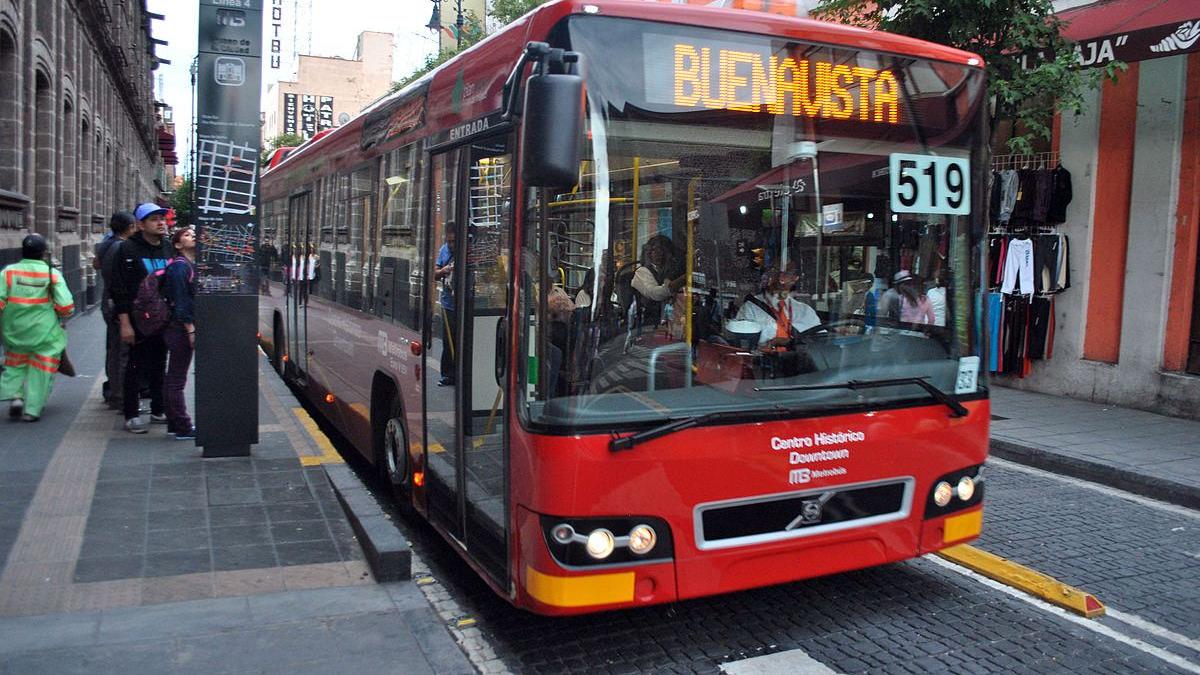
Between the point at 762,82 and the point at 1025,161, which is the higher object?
the point at 1025,161

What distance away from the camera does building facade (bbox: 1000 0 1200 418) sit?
404 inches

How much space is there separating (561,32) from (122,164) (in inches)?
1457

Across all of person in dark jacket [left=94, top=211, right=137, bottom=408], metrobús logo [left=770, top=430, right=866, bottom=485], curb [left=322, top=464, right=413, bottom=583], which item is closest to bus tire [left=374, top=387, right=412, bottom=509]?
curb [left=322, top=464, right=413, bottom=583]

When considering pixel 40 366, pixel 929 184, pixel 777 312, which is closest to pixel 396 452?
pixel 777 312

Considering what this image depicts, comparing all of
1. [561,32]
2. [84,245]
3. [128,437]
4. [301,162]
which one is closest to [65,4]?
[84,245]

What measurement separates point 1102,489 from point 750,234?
531 cm

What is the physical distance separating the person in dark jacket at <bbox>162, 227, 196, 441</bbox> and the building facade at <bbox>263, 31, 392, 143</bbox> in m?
103

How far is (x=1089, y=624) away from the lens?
15.2 feet

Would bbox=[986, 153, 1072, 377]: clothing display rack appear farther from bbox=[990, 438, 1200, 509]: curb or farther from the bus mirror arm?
the bus mirror arm

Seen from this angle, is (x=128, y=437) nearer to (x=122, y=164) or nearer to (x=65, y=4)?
(x=65, y=4)

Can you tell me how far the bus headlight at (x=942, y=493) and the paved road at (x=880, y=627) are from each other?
591 mm

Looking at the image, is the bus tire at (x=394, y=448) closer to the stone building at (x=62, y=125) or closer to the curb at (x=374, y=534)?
the curb at (x=374, y=534)

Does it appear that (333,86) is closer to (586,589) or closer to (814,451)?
(814,451)

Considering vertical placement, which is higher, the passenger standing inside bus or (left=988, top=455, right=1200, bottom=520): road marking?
the passenger standing inside bus
